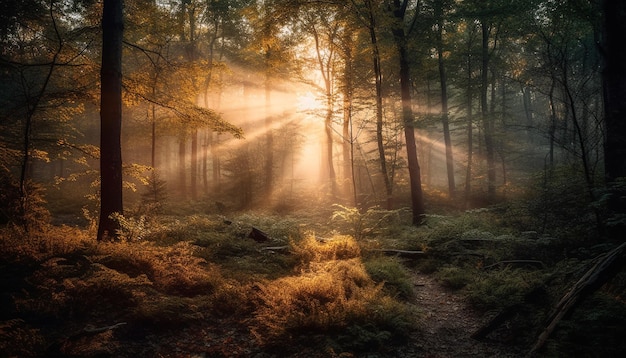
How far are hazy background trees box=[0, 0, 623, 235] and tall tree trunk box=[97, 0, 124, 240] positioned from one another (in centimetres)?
34

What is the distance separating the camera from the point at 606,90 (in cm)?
685

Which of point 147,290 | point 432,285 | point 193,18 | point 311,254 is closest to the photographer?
point 147,290

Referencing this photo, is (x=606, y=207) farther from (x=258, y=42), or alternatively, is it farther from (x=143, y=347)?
(x=258, y=42)

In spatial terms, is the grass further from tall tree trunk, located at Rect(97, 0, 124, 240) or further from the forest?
tall tree trunk, located at Rect(97, 0, 124, 240)

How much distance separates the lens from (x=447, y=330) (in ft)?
16.8

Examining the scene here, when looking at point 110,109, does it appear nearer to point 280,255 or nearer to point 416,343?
point 280,255

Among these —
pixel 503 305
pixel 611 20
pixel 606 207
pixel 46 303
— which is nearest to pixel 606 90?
pixel 611 20

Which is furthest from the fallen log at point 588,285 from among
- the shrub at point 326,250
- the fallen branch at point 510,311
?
the shrub at point 326,250

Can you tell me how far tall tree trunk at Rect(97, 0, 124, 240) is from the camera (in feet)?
24.2

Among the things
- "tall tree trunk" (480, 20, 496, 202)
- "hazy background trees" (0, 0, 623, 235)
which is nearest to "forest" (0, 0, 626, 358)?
"hazy background trees" (0, 0, 623, 235)

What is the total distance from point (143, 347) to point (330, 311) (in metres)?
2.65

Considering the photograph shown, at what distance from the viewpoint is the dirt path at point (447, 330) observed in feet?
14.5

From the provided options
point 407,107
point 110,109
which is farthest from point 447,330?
point 407,107

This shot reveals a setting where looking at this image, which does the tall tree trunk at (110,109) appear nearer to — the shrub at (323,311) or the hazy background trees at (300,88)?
the hazy background trees at (300,88)
